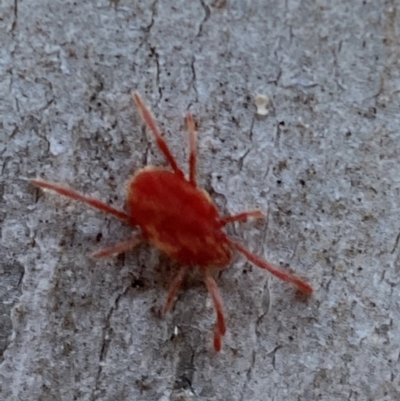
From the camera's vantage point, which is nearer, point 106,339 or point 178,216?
point 178,216

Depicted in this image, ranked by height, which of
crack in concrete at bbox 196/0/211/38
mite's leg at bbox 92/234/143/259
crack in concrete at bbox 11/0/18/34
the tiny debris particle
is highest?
crack in concrete at bbox 196/0/211/38

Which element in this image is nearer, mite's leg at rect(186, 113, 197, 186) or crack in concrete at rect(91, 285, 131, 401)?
mite's leg at rect(186, 113, 197, 186)

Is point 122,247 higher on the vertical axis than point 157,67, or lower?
lower

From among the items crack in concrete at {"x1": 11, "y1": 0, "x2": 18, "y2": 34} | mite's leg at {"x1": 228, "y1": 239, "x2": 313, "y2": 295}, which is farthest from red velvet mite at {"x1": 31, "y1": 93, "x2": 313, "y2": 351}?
crack in concrete at {"x1": 11, "y1": 0, "x2": 18, "y2": 34}

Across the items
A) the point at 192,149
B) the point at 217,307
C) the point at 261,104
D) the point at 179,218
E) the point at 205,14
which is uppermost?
the point at 205,14

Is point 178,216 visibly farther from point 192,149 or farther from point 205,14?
point 205,14

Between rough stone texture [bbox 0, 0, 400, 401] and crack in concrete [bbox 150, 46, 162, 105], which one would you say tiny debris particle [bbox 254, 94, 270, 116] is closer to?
rough stone texture [bbox 0, 0, 400, 401]

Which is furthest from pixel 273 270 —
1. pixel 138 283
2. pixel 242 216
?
pixel 138 283
